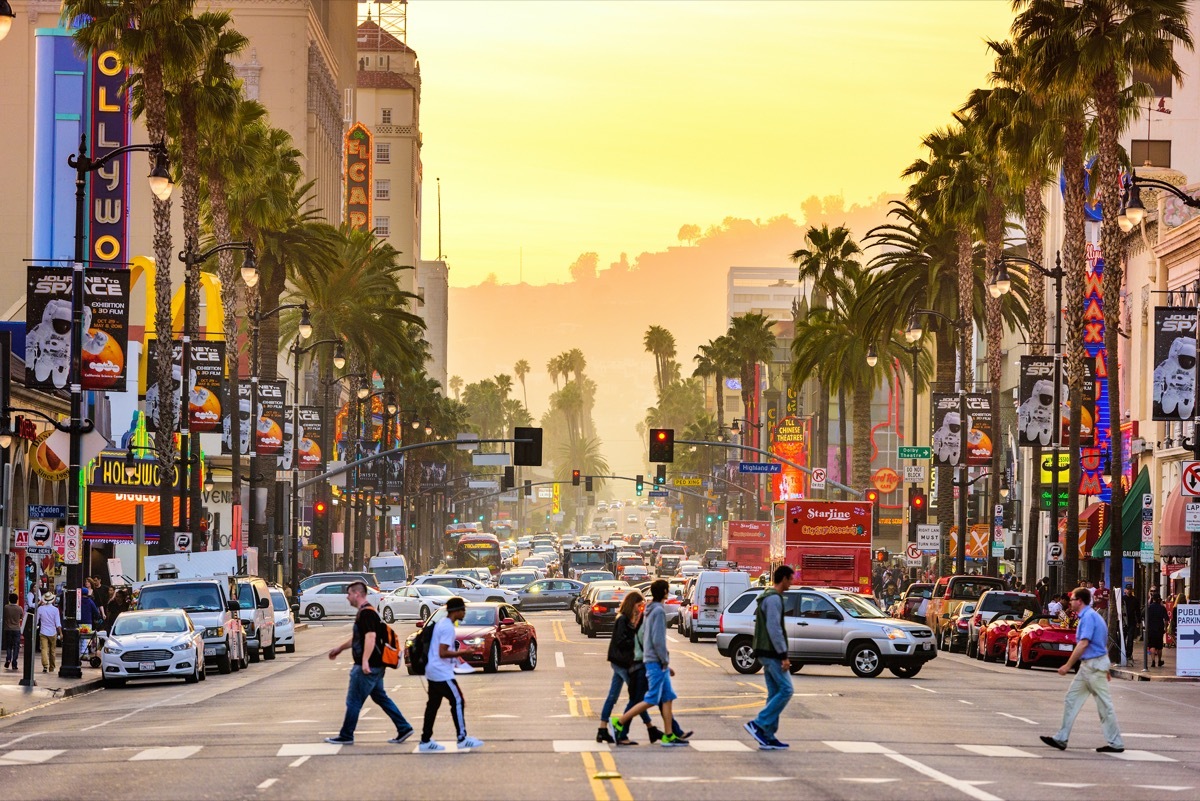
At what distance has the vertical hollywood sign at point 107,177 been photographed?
82.2 metres

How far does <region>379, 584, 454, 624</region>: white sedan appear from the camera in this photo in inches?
2547

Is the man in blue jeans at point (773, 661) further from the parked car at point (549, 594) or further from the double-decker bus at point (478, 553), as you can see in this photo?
the double-decker bus at point (478, 553)

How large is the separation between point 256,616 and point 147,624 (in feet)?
27.7

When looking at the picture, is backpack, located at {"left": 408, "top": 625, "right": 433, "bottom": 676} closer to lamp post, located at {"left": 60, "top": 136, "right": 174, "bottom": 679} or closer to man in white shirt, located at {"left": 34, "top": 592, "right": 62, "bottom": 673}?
lamp post, located at {"left": 60, "top": 136, "right": 174, "bottom": 679}

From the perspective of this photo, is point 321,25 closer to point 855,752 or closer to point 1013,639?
point 1013,639

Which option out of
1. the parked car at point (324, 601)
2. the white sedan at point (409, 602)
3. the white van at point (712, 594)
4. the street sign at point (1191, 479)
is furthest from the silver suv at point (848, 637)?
the parked car at point (324, 601)

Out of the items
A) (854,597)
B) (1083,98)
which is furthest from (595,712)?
(1083,98)

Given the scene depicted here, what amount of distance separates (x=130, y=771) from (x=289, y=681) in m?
17.2

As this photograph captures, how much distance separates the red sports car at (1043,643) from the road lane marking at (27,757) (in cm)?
2552

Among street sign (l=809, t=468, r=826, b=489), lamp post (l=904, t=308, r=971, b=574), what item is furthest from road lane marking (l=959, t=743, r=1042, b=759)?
street sign (l=809, t=468, r=826, b=489)

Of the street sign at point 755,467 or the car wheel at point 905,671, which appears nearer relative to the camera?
the car wheel at point 905,671

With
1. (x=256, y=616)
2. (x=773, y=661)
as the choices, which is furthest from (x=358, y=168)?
(x=773, y=661)

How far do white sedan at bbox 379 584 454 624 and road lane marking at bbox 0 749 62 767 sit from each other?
136ft

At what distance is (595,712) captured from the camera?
26.6 meters
